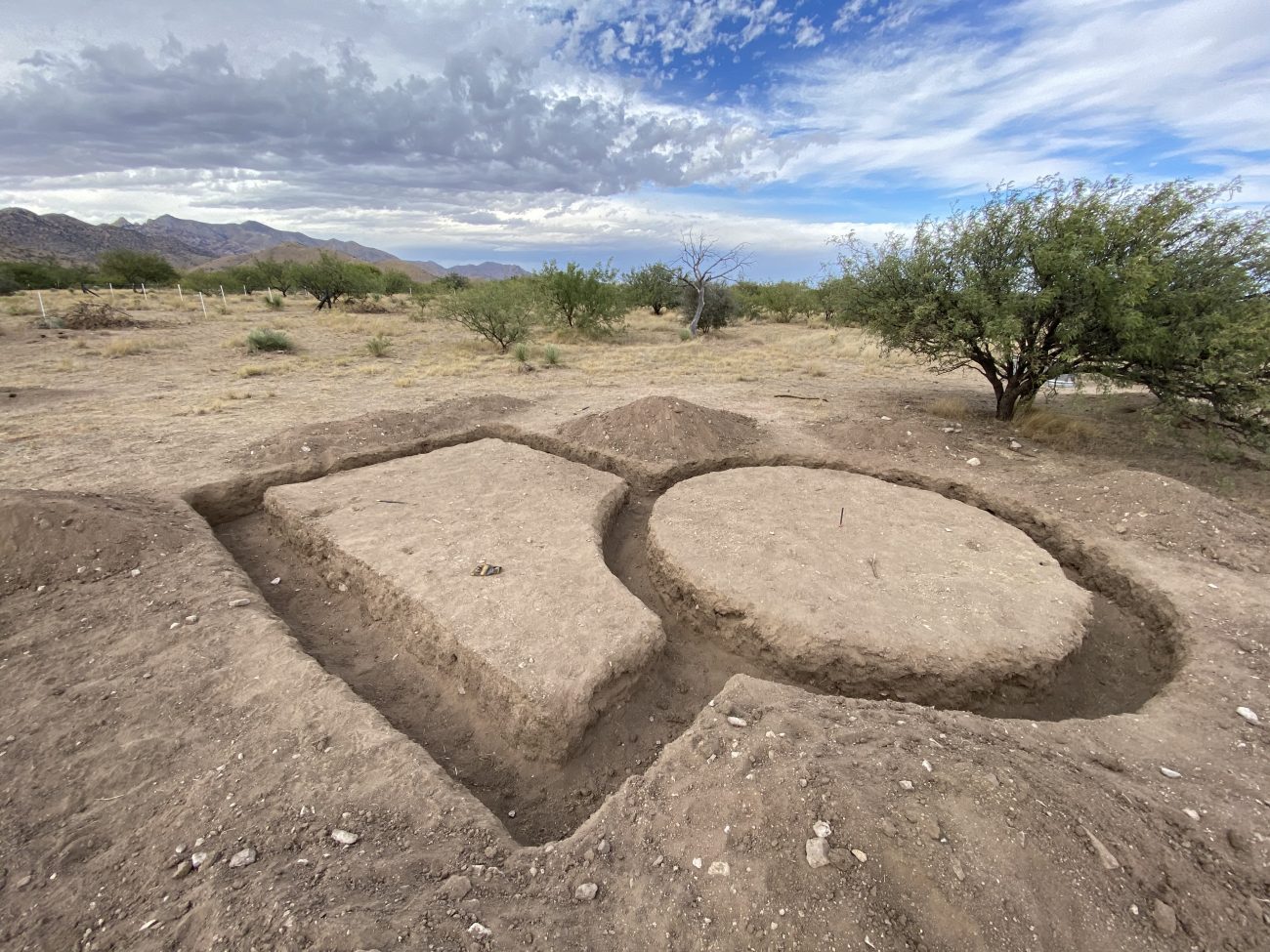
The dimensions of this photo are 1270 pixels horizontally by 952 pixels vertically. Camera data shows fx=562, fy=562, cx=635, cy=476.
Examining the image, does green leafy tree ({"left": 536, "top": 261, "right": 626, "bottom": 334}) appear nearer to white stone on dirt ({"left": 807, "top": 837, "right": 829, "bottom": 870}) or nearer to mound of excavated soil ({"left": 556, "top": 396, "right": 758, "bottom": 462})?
mound of excavated soil ({"left": 556, "top": 396, "right": 758, "bottom": 462})

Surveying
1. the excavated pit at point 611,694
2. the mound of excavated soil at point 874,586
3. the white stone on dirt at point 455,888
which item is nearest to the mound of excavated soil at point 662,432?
the mound of excavated soil at point 874,586

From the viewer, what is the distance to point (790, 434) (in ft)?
28.7

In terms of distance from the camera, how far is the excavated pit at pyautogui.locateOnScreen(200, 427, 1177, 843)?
3.40 m

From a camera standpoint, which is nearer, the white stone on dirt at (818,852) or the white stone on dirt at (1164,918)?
the white stone on dirt at (1164,918)

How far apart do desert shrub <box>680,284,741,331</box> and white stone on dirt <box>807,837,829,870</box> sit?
24.6m

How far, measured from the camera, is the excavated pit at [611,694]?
11.2ft

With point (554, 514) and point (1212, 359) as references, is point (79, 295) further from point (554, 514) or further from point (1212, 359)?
point (1212, 359)

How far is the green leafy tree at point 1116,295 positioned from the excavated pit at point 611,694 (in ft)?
10.9

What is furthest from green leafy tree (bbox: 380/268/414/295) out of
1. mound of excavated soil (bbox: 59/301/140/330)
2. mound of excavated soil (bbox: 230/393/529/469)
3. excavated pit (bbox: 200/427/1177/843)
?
excavated pit (bbox: 200/427/1177/843)

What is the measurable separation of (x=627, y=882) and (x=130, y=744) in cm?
284

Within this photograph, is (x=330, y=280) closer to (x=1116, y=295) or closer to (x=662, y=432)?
(x=662, y=432)

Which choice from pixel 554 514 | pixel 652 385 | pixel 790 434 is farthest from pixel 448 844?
pixel 652 385

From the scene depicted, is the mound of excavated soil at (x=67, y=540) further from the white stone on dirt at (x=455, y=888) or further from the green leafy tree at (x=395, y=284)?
the green leafy tree at (x=395, y=284)

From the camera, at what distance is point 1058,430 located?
29.1 ft
